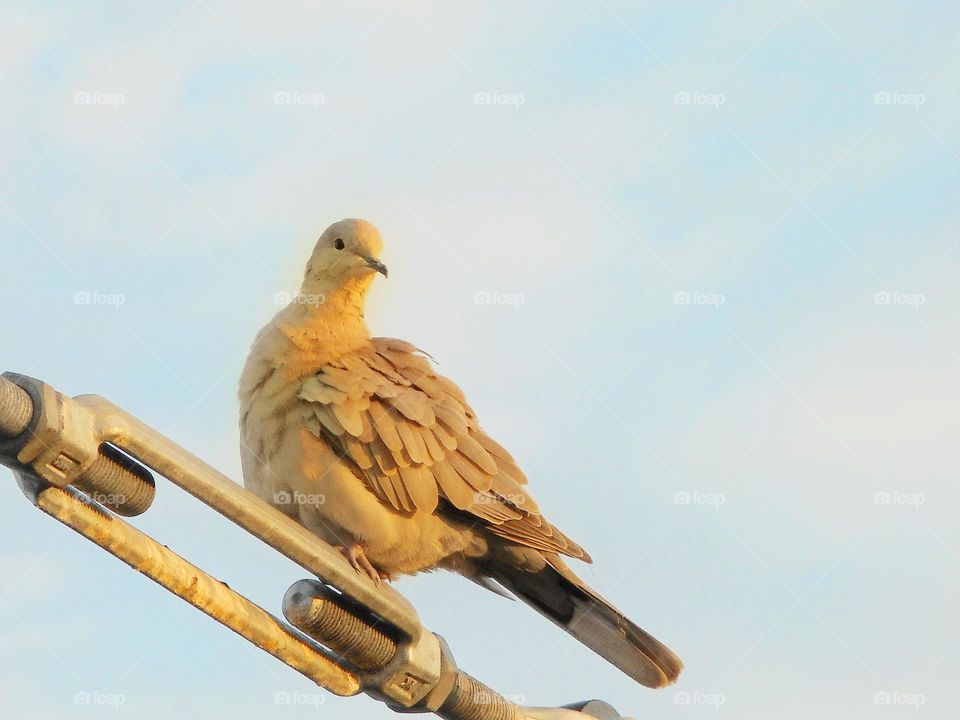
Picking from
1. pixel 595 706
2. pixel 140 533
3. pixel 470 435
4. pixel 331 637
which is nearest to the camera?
pixel 140 533

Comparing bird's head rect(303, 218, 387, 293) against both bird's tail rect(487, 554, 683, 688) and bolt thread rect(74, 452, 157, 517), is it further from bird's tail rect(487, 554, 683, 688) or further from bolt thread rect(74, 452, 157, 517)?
bolt thread rect(74, 452, 157, 517)

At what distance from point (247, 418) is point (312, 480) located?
56 centimetres

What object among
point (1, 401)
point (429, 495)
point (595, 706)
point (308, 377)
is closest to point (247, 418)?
point (308, 377)

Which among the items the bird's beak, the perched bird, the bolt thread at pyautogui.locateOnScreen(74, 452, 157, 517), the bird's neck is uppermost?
the bird's beak

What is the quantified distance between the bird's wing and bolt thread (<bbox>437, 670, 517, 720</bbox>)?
5.87 ft

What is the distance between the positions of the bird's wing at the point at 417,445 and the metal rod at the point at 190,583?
2.05m

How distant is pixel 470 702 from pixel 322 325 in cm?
275

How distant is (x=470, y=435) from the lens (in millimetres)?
Answer: 7484

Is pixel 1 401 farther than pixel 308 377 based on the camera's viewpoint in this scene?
No

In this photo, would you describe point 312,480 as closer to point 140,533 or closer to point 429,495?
point 429,495

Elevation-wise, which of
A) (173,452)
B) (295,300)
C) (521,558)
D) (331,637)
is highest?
(295,300)

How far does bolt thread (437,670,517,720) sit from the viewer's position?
5.27 meters

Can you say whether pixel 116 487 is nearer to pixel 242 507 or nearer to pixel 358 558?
pixel 242 507

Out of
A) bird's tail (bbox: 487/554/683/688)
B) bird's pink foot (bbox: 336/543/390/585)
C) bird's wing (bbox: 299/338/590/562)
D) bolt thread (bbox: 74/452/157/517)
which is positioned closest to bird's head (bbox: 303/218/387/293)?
bird's wing (bbox: 299/338/590/562)
